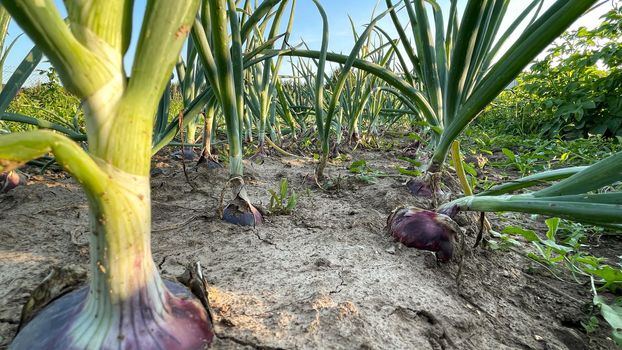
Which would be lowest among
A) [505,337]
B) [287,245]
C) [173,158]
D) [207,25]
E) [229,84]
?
[505,337]

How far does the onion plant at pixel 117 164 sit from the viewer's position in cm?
34

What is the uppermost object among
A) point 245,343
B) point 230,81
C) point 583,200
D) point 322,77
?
point 322,77

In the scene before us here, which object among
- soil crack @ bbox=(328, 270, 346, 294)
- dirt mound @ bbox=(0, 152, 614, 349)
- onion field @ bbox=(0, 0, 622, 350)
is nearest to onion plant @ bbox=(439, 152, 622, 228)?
onion field @ bbox=(0, 0, 622, 350)

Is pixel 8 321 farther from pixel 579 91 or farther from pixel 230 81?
pixel 579 91

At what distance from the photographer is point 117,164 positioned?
348 mm

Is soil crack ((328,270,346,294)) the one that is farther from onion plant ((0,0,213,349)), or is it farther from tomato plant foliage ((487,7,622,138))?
tomato plant foliage ((487,7,622,138))

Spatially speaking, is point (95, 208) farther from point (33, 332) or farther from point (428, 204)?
point (428, 204)

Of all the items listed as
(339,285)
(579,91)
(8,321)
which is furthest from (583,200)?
(579,91)

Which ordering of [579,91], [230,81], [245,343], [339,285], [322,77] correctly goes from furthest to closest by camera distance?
[579,91] < [322,77] < [230,81] < [339,285] < [245,343]

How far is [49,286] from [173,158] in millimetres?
1355

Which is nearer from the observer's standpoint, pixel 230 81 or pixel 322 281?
pixel 322 281

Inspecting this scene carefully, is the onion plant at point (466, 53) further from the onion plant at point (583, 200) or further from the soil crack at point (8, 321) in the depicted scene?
the soil crack at point (8, 321)

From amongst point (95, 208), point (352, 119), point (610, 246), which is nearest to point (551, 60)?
point (352, 119)

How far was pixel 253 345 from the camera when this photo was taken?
465 mm
